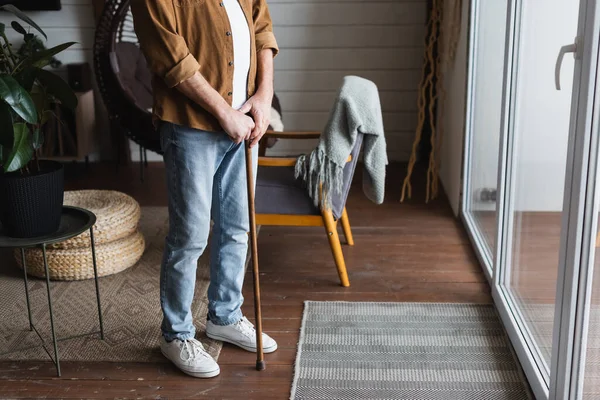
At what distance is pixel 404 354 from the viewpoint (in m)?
2.49

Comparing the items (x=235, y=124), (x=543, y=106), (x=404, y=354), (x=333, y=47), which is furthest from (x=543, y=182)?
(x=333, y=47)

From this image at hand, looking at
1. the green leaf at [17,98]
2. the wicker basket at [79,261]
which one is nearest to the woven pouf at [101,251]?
the wicker basket at [79,261]

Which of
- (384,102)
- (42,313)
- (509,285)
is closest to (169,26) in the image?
(42,313)

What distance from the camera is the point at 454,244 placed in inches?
137

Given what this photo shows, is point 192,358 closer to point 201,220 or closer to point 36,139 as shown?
point 201,220

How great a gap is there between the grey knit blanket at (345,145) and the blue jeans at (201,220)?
55 cm

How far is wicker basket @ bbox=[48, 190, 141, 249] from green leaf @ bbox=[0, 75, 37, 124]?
939 millimetres

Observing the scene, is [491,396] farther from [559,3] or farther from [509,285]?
[559,3]

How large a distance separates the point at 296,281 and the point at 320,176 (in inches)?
18.4

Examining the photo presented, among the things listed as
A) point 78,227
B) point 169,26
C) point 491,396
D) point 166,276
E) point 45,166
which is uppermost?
point 169,26

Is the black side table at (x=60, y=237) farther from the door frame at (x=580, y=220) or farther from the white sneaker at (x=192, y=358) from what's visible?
the door frame at (x=580, y=220)

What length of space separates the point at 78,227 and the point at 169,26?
728 millimetres

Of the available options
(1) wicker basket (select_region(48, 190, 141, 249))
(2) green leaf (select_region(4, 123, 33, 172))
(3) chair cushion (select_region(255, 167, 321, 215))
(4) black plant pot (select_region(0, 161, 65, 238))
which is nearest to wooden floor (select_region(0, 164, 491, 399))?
(3) chair cushion (select_region(255, 167, 321, 215))

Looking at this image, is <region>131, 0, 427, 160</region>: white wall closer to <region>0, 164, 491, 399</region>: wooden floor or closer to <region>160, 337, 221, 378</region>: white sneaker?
<region>0, 164, 491, 399</region>: wooden floor
